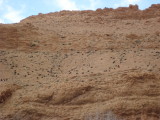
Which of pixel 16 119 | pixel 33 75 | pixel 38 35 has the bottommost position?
pixel 16 119

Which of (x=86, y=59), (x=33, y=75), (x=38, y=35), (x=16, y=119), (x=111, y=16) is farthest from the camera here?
(x=111, y=16)

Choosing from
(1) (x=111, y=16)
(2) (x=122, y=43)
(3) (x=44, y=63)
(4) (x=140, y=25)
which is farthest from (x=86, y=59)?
(1) (x=111, y=16)

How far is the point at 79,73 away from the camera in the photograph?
15328 millimetres

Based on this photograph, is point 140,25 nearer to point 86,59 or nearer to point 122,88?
point 86,59

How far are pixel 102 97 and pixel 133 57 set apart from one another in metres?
4.50

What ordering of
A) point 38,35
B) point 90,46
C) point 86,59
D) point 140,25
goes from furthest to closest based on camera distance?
1. point 140,25
2. point 38,35
3. point 90,46
4. point 86,59

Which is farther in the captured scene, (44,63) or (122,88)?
(44,63)

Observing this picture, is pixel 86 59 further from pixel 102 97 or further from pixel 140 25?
pixel 140 25

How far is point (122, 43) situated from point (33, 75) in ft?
24.2

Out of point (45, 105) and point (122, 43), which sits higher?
point (122, 43)

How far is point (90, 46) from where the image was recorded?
20.9 meters

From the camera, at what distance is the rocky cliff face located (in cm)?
1220

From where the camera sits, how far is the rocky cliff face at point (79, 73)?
12.2 meters

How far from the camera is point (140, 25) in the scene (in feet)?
88.4
